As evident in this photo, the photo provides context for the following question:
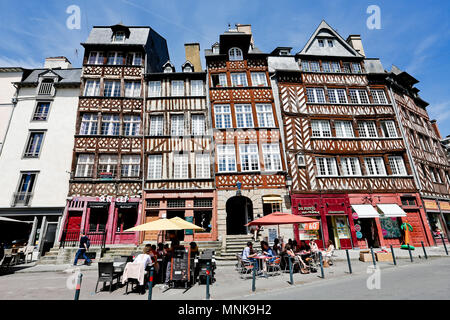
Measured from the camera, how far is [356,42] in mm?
20453

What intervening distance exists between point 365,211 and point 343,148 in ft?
15.0

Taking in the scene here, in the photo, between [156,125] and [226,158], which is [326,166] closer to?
[226,158]

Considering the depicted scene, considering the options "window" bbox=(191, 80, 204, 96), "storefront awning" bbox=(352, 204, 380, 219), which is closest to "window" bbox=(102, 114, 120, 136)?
"window" bbox=(191, 80, 204, 96)

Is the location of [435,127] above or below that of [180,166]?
above

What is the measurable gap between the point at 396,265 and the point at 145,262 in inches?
398

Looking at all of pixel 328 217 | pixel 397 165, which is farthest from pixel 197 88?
pixel 397 165

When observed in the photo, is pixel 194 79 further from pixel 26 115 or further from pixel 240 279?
pixel 240 279

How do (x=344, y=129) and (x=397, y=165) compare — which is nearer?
(x=397, y=165)

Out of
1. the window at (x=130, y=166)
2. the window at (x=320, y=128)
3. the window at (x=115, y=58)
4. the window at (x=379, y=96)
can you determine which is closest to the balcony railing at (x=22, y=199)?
the window at (x=130, y=166)

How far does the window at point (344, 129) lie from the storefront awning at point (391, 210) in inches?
213

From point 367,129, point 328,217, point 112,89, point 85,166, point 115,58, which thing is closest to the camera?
point 328,217

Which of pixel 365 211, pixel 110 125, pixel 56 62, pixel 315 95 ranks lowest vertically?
pixel 365 211
